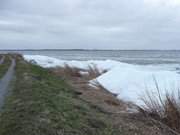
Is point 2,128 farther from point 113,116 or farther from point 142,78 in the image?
point 142,78

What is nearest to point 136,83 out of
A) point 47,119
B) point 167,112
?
point 167,112

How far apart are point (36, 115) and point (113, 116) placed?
2189mm

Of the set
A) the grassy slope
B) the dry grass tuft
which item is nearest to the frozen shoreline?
the dry grass tuft

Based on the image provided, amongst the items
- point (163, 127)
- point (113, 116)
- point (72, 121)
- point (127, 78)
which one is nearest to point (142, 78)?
point (127, 78)

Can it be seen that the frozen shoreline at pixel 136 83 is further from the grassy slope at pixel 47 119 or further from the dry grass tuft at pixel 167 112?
the grassy slope at pixel 47 119

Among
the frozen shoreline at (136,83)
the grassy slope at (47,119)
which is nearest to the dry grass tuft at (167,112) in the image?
the grassy slope at (47,119)

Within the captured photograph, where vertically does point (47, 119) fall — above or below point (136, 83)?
above

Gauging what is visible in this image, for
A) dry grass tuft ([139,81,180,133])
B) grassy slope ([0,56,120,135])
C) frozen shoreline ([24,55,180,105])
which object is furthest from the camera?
→ frozen shoreline ([24,55,180,105])

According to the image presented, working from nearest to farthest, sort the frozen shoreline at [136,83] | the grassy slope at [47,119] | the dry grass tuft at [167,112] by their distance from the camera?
the grassy slope at [47,119] → the dry grass tuft at [167,112] → the frozen shoreline at [136,83]

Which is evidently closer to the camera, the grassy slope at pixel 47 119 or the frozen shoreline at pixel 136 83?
the grassy slope at pixel 47 119

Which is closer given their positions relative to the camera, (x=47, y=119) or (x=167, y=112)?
(x=47, y=119)

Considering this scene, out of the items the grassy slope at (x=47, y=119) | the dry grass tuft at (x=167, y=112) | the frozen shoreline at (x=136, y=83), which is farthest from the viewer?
the frozen shoreline at (x=136, y=83)

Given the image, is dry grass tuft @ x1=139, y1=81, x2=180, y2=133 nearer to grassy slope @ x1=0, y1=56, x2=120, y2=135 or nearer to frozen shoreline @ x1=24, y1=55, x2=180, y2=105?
grassy slope @ x1=0, y1=56, x2=120, y2=135

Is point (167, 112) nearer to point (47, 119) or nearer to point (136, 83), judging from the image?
point (47, 119)
